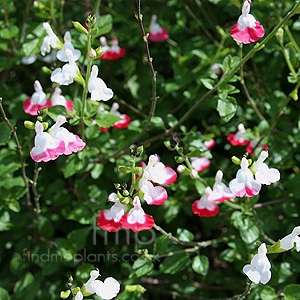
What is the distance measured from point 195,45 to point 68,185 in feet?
3.06

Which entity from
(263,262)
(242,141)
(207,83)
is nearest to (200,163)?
(242,141)

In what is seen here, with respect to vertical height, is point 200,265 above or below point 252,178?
below

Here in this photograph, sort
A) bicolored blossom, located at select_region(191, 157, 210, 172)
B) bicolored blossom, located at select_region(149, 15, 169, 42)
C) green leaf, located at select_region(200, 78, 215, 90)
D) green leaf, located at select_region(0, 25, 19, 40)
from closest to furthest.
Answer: green leaf, located at select_region(200, 78, 215, 90)
bicolored blossom, located at select_region(191, 157, 210, 172)
green leaf, located at select_region(0, 25, 19, 40)
bicolored blossom, located at select_region(149, 15, 169, 42)

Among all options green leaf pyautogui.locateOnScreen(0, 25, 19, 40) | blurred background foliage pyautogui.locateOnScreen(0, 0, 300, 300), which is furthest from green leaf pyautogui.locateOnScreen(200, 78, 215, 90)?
green leaf pyautogui.locateOnScreen(0, 25, 19, 40)

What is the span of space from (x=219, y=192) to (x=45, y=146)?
596 millimetres

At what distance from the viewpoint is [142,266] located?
1.53 meters

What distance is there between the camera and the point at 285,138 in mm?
1836

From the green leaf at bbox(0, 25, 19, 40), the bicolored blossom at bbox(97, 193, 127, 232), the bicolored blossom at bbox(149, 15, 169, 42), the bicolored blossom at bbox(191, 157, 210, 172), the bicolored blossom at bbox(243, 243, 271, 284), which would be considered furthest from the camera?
the bicolored blossom at bbox(149, 15, 169, 42)

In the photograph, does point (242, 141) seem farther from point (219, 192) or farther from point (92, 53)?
point (92, 53)

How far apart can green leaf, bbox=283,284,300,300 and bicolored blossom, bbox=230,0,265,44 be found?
861mm

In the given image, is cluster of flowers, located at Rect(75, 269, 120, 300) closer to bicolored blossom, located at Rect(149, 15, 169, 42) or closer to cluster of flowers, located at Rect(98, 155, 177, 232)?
cluster of flowers, located at Rect(98, 155, 177, 232)

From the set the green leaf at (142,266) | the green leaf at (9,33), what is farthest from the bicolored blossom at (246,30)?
the green leaf at (9,33)

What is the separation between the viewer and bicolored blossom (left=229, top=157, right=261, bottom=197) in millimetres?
1295

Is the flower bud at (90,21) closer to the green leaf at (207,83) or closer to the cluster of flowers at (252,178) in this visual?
the green leaf at (207,83)
